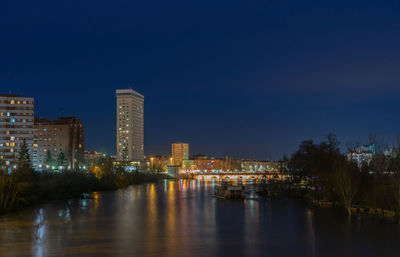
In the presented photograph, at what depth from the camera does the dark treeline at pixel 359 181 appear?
2616 centimetres

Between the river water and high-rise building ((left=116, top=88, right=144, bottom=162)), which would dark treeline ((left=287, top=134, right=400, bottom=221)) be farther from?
high-rise building ((left=116, top=88, right=144, bottom=162))

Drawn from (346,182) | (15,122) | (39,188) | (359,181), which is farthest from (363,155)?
(15,122)

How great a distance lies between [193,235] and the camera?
21.6 m

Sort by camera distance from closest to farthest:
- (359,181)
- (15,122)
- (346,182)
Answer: (346,182)
(359,181)
(15,122)

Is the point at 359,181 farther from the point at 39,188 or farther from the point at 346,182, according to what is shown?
the point at 39,188

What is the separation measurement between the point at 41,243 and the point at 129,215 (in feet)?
42.4

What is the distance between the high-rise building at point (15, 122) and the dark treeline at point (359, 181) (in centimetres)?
9420

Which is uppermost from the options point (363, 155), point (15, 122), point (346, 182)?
point (15, 122)

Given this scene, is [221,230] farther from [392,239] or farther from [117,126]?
[117,126]

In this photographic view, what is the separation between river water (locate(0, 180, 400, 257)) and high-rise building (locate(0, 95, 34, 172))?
93.9 meters

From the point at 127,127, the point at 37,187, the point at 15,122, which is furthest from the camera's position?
the point at 127,127

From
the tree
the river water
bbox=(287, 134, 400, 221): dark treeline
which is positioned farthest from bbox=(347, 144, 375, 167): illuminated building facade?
the river water

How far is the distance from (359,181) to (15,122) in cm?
10727

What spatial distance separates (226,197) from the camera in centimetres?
5053
